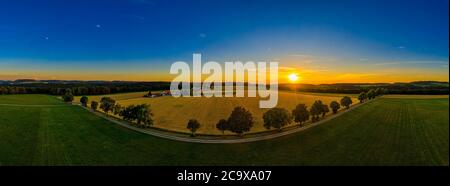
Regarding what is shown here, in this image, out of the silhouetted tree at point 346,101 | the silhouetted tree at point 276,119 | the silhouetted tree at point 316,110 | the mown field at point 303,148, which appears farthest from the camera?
the silhouetted tree at point 346,101

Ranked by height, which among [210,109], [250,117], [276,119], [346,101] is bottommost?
[210,109]

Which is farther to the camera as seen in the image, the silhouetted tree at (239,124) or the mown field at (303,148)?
the silhouetted tree at (239,124)

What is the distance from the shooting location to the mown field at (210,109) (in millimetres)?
27569

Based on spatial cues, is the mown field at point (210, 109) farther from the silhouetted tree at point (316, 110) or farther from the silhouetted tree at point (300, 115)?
the silhouetted tree at point (316, 110)

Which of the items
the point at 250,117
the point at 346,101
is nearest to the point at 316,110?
the point at 346,101

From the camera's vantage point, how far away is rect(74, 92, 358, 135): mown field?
2757 centimetres

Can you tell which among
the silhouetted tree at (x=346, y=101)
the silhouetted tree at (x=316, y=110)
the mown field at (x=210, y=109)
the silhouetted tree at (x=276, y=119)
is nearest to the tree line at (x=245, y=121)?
the silhouetted tree at (x=276, y=119)

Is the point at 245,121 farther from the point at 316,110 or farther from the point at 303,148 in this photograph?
the point at 316,110

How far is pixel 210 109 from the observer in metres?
35.6

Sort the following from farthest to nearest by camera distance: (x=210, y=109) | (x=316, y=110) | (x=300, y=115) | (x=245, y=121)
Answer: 1. (x=210, y=109)
2. (x=316, y=110)
3. (x=300, y=115)
4. (x=245, y=121)

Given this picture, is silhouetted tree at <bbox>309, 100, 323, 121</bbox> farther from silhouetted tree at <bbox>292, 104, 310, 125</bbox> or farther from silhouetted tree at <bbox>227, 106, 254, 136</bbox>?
silhouetted tree at <bbox>227, 106, 254, 136</bbox>

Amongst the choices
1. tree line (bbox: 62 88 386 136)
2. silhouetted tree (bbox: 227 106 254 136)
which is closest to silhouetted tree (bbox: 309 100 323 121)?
tree line (bbox: 62 88 386 136)
